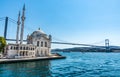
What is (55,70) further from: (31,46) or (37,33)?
(37,33)

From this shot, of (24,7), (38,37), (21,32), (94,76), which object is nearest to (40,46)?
(38,37)

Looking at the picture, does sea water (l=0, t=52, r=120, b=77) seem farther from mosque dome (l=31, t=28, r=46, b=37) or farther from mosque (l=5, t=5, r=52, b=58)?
mosque dome (l=31, t=28, r=46, b=37)

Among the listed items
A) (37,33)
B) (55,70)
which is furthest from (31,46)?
(55,70)

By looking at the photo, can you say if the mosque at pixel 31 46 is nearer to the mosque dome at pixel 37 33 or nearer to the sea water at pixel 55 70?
the mosque dome at pixel 37 33

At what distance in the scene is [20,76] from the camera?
25812 millimetres

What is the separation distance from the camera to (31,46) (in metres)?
65.0

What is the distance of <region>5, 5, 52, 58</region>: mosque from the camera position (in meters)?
56.3

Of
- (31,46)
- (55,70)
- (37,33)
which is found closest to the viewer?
(55,70)

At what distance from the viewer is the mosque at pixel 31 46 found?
185 ft

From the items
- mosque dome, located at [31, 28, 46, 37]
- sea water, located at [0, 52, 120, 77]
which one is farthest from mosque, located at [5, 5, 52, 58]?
sea water, located at [0, 52, 120, 77]

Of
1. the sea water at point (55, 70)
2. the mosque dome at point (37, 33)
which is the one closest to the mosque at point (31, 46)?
the mosque dome at point (37, 33)

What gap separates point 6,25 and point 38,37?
1926 cm

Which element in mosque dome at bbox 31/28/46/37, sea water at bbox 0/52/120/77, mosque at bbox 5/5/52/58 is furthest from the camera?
mosque dome at bbox 31/28/46/37

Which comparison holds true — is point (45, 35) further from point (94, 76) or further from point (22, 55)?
point (94, 76)
